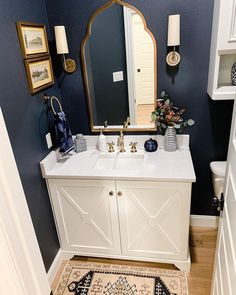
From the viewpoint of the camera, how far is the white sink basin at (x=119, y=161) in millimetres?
1967

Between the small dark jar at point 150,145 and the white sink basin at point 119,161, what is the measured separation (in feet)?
0.27

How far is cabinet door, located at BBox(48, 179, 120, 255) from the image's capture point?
5.72 ft

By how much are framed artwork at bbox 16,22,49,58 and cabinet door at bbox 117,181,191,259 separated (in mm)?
1054

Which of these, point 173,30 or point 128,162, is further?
point 128,162

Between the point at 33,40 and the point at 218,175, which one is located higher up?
the point at 33,40

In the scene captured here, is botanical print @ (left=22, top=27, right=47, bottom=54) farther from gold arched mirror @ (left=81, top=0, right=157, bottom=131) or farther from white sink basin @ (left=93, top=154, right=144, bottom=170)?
white sink basin @ (left=93, top=154, right=144, bottom=170)

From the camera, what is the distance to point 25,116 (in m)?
1.54

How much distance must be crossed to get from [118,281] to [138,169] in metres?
0.88

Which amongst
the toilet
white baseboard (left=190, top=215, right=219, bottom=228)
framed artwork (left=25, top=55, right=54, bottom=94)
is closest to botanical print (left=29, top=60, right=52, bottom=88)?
framed artwork (left=25, top=55, right=54, bottom=94)

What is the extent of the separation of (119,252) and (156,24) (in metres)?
1.77

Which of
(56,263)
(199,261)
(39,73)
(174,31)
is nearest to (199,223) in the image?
(199,261)

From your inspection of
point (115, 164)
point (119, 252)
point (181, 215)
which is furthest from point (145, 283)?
point (115, 164)

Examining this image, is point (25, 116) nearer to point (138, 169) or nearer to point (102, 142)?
point (102, 142)

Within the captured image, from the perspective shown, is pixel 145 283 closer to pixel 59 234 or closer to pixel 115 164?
pixel 59 234
